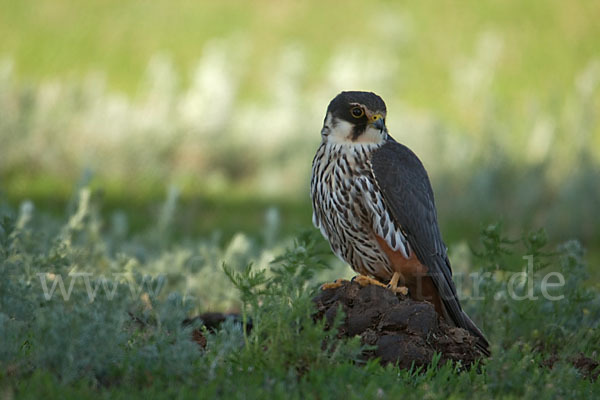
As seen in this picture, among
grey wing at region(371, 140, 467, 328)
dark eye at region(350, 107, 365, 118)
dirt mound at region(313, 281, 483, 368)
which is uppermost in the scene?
dark eye at region(350, 107, 365, 118)

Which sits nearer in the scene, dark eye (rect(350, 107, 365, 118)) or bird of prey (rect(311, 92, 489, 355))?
bird of prey (rect(311, 92, 489, 355))

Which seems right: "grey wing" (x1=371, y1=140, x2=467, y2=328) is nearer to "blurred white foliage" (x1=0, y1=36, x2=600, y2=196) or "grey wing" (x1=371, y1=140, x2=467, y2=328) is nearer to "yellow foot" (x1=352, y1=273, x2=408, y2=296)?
"yellow foot" (x1=352, y1=273, x2=408, y2=296)

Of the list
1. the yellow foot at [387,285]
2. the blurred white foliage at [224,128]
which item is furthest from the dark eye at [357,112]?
the blurred white foliage at [224,128]

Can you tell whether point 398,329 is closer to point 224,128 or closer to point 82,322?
point 82,322

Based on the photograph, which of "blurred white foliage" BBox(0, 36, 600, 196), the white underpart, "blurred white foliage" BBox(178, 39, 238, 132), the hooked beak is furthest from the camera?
"blurred white foliage" BBox(178, 39, 238, 132)

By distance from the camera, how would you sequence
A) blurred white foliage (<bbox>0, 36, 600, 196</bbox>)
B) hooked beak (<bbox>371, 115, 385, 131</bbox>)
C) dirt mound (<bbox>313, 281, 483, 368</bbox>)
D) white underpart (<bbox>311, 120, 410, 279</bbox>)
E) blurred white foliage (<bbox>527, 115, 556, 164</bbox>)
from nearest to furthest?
dirt mound (<bbox>313, 281, 483, 368</bbox>), white underpart (<bbox>311, 120, 410, 279</bbox>), hooked beak (<bbox>371, 115, 385, 131</bbox>), blurred white foliage (<bbox>0, 36, 600, 196</bbox>), blurred white foliage (<bbox>527, 115, 556, 164</bbox>)

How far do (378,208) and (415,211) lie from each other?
0.70 feet

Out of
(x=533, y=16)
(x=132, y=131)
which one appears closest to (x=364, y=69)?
(x=132, y=131)

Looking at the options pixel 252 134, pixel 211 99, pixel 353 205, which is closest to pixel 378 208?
pixel 353 205

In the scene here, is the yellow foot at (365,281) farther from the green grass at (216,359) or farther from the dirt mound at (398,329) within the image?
the green grass at (216,359)

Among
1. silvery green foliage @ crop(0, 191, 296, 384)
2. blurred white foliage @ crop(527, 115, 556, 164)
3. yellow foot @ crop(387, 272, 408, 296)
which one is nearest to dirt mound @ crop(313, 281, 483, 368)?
yellow foot @ crop(387, 272, 408, 296)

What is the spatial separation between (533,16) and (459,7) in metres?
1.89

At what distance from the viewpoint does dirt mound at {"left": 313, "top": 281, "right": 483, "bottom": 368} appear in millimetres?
3775

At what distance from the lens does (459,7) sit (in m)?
20.0
